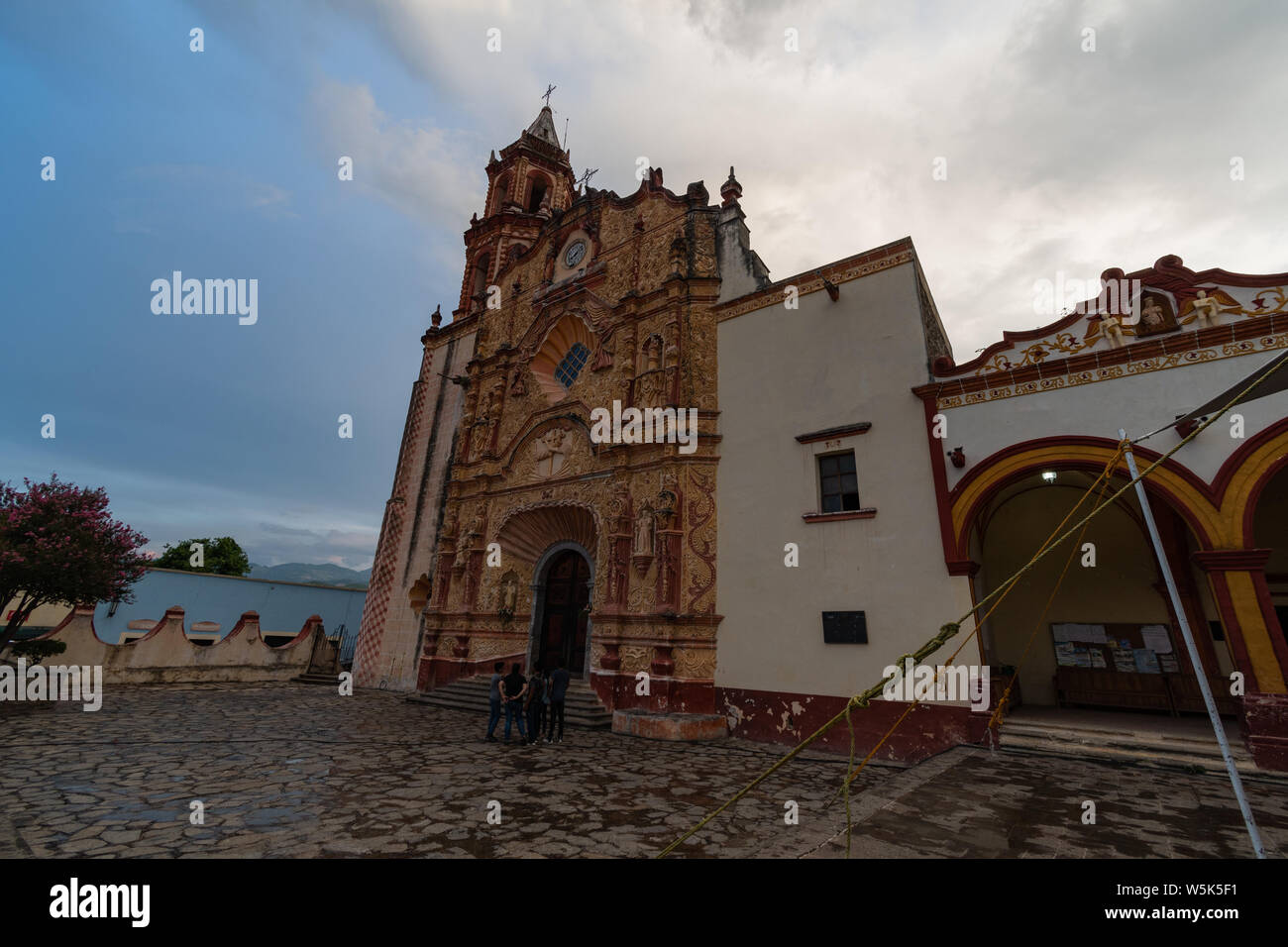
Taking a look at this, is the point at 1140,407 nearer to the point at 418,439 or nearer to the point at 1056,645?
the point at 1056,645

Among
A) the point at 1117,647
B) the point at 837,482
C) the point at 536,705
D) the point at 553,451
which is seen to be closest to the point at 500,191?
the point at 553,451

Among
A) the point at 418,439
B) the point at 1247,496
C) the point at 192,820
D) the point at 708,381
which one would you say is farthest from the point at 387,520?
the point at 1247,496

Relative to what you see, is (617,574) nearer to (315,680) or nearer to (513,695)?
(513,695)

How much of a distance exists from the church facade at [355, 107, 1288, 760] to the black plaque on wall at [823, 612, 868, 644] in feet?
0.12

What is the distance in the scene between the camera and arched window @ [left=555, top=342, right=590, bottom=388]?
16.8m

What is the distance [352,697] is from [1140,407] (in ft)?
62.1

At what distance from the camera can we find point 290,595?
34375mm

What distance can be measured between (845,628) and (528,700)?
5947 mm

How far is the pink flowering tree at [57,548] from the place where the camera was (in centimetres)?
1229

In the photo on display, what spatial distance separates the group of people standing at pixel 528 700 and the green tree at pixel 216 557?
41.6 m

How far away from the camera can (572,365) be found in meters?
17.1

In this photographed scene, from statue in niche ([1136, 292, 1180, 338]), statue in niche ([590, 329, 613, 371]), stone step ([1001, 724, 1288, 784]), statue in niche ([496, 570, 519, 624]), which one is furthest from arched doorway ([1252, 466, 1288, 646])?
statue in niche ([496, 570, 519, 624])
